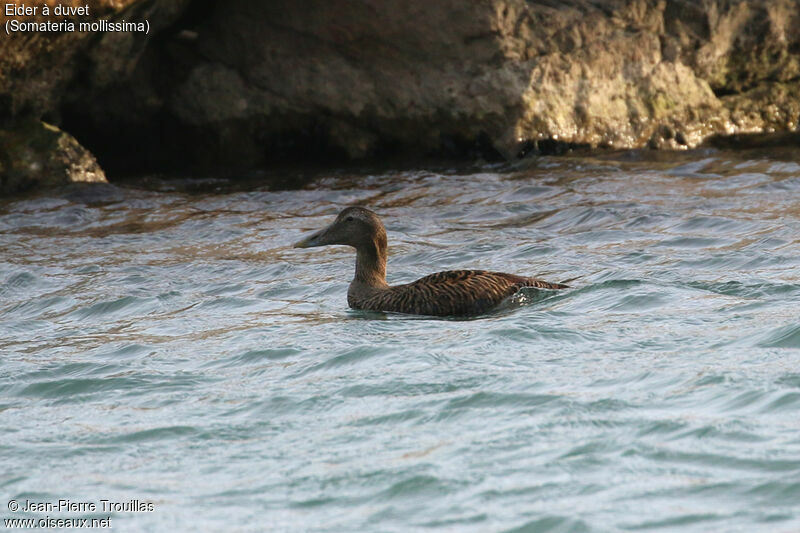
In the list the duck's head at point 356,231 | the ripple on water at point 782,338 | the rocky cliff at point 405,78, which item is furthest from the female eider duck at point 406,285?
the rocky cliff at point 405,78

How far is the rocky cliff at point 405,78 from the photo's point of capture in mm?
12992

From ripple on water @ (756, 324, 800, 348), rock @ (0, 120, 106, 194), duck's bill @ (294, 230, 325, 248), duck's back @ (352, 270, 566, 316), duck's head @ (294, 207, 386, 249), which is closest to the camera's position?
ripple on water @ (756, 324, 800, 348)

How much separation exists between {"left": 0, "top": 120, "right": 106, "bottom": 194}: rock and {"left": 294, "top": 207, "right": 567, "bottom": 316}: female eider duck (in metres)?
4.67

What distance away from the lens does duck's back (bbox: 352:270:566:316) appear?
7590 mm

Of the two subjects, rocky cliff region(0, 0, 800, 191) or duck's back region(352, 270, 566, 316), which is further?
rocky cliff region(0, 0, 800, 191)

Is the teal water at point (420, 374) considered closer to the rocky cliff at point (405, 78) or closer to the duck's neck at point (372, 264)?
the duck's neck at point (372, 264)

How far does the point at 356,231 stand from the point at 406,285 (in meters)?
0.65

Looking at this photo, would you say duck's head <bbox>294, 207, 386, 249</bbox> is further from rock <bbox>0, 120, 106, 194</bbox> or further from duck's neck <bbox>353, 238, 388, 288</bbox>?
rock <bbox>0, 120, 106, 194</bbox>

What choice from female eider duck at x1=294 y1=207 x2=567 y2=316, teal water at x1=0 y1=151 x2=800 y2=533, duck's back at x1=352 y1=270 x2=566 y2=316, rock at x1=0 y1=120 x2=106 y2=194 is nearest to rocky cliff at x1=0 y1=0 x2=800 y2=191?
rock at x1=0 y1=120 x2=106 y2=194

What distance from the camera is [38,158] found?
1222 centimetres

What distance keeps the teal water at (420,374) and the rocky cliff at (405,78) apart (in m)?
2.34

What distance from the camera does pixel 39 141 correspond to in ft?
40.3

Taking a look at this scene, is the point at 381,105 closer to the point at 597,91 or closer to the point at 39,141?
the point at 597,91

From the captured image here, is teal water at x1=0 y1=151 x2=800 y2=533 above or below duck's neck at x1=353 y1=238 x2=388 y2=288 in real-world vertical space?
below
